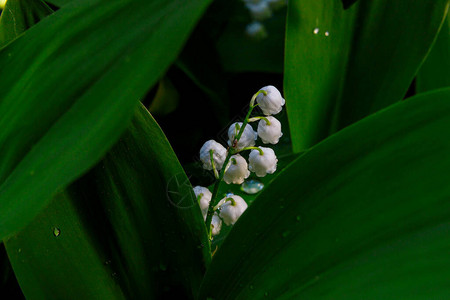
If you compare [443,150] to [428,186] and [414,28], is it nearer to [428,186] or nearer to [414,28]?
[428,186]

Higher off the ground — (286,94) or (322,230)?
(286,94)

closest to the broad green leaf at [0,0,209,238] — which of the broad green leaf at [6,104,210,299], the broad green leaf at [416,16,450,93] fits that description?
the broad green leaf at [6,104,210,299]

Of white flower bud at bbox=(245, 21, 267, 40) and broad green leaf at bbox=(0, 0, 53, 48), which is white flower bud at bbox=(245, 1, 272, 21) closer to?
white flower bud at bbox=(245, 21, 267, 40)

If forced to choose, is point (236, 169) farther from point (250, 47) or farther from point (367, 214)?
point (250, 47)

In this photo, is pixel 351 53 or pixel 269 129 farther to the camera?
pixel 351 53

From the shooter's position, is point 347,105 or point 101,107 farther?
point 347,105

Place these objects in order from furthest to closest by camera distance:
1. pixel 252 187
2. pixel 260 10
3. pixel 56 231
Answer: pixel 260 10, pixel 252 187, pixel 56 231

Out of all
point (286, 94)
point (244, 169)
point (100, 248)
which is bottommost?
point (100, 248)

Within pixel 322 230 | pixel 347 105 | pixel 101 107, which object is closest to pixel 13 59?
pixel 101 107

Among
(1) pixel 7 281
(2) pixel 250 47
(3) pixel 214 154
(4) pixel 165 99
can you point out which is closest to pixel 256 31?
(2) pixel 250 47
